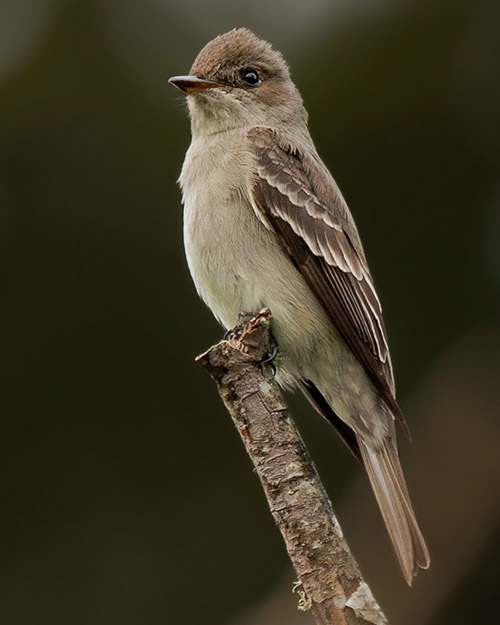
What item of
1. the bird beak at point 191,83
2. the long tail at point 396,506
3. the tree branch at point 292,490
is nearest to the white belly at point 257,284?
the long tail at point 396,506

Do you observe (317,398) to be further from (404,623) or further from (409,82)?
(409,82)

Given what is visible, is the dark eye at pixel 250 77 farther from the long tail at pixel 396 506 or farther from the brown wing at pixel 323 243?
the long tail at pixel 396 506

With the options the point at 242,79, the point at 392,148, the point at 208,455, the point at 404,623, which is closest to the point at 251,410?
the point at 404,623

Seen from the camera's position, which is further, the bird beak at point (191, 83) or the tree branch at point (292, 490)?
the bird beak at point (191, 83)

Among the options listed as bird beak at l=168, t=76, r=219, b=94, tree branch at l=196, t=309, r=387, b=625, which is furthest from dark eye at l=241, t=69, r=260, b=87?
tree branch at l=196, t=309, r=387, b=625

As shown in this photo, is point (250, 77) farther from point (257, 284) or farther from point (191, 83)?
point (257, 284)

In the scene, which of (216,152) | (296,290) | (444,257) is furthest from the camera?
(444,257)

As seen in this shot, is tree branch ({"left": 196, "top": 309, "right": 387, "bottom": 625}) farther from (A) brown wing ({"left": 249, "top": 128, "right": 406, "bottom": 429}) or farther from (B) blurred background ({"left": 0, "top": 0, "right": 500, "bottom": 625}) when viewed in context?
(B) blurred background ({"left": 0, "top": 0, "right": 500, "bottom": 625})
